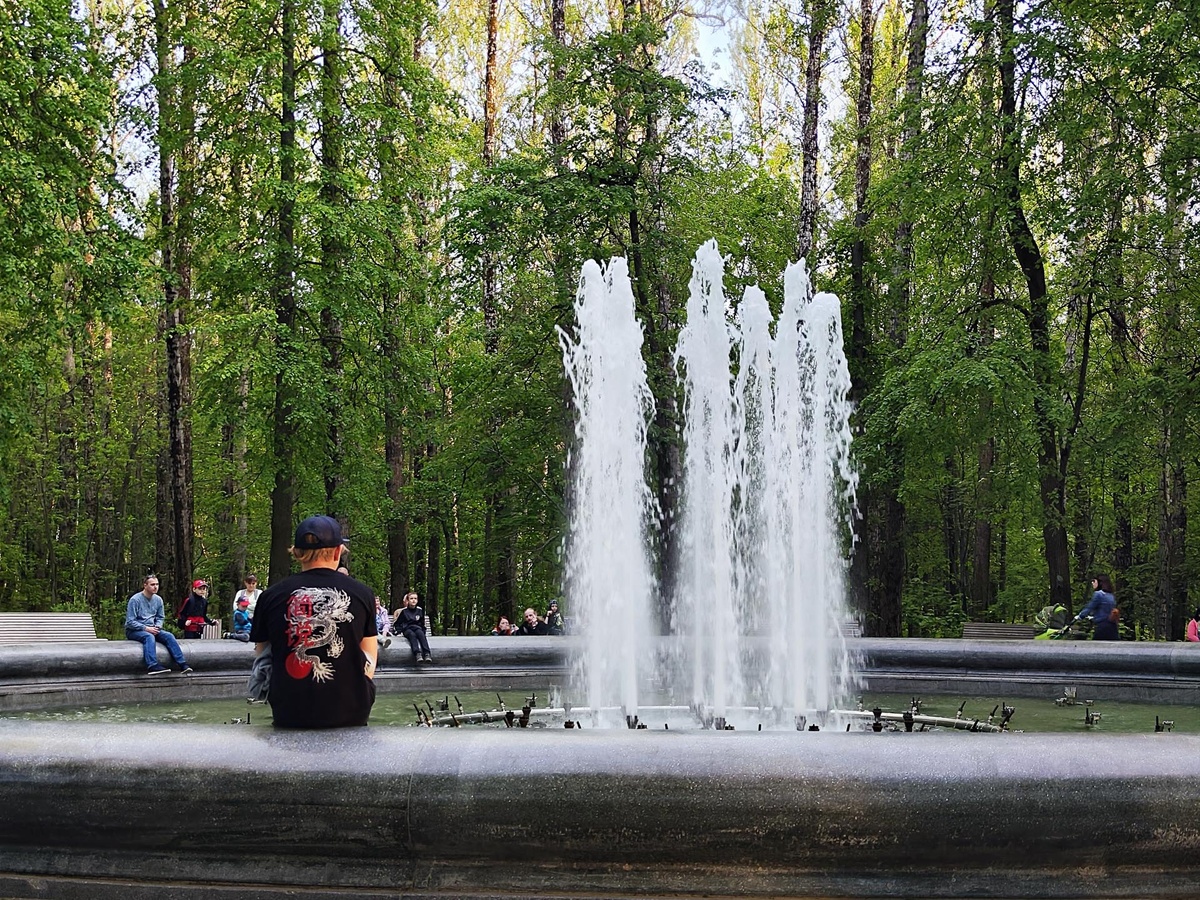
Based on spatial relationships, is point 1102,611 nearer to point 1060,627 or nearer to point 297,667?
point 1060,627

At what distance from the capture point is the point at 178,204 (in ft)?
75.4

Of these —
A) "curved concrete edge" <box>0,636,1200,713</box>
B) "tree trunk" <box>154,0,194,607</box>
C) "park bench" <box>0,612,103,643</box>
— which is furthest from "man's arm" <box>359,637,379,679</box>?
"tree trunk" <box>154,0,194,607</box>

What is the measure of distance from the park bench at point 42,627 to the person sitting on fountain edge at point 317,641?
350 inches

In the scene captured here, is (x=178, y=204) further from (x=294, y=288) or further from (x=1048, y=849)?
(x=1048, y=849)

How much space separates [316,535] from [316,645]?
0.45 metres

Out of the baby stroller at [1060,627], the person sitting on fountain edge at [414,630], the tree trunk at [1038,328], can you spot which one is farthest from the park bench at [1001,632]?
the person sitting on fountain edge at [414,630]

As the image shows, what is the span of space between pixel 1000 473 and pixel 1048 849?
56.8 ft

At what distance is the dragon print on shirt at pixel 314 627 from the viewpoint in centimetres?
477

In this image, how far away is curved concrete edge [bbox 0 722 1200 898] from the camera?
14.1 feet

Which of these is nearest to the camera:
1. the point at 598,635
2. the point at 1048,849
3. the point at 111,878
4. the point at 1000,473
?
the point at 1048,849

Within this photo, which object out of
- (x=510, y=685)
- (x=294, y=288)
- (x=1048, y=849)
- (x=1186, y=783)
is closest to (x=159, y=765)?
(x=1048, y=849)

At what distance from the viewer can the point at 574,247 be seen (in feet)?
71.7

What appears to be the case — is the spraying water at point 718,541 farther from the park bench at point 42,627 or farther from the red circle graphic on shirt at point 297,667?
the park bench at point 42,627

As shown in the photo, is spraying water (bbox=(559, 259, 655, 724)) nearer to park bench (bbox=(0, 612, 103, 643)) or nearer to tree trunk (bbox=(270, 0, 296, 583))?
park bench (bbox=(0, 612, 103, 643))
